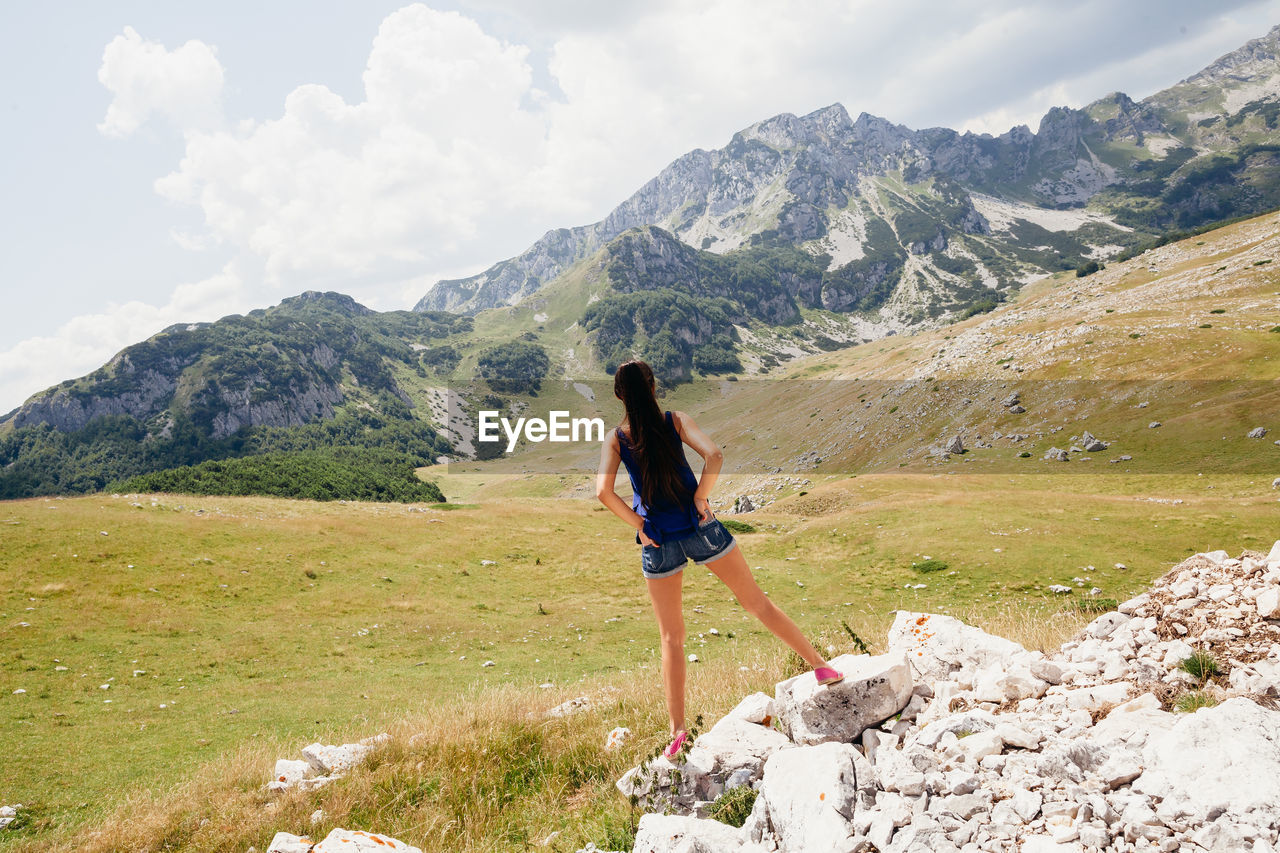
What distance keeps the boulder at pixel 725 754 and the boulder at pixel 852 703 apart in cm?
37

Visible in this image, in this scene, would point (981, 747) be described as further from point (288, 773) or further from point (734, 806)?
point (288, 773)

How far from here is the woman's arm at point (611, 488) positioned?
19.9 feet

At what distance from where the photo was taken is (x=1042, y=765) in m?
4.16

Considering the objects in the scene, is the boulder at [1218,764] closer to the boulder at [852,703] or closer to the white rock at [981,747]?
the white rock at [981,747]

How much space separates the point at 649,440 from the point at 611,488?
2.26 feet

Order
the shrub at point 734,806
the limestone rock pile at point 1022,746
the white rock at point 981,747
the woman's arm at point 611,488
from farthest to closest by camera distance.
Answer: the woman's arm at point 611,488
the shrub at point 734,806
the white rock at point 981,747
the limestone rock pile at point 1022,746

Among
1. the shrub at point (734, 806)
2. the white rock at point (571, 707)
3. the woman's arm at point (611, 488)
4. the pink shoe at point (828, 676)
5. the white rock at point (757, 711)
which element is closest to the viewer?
the shrub at point (734, 806)

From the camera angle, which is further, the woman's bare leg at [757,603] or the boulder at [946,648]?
the boulder at [946,648]

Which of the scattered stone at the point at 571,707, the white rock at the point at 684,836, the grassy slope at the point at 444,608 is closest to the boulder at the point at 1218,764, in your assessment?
the white rock at the point at 684,836

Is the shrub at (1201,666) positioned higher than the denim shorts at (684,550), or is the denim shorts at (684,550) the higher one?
the denim shorts at (684,550)

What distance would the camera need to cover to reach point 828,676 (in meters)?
5.94

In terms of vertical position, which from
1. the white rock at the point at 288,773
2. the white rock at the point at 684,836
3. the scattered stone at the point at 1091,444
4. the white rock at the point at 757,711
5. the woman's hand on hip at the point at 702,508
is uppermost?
the woman's hand on hip at the point at 702,508

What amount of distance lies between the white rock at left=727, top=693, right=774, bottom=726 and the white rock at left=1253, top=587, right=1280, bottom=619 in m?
4.95

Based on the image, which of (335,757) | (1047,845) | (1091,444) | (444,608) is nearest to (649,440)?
(1047,845)
